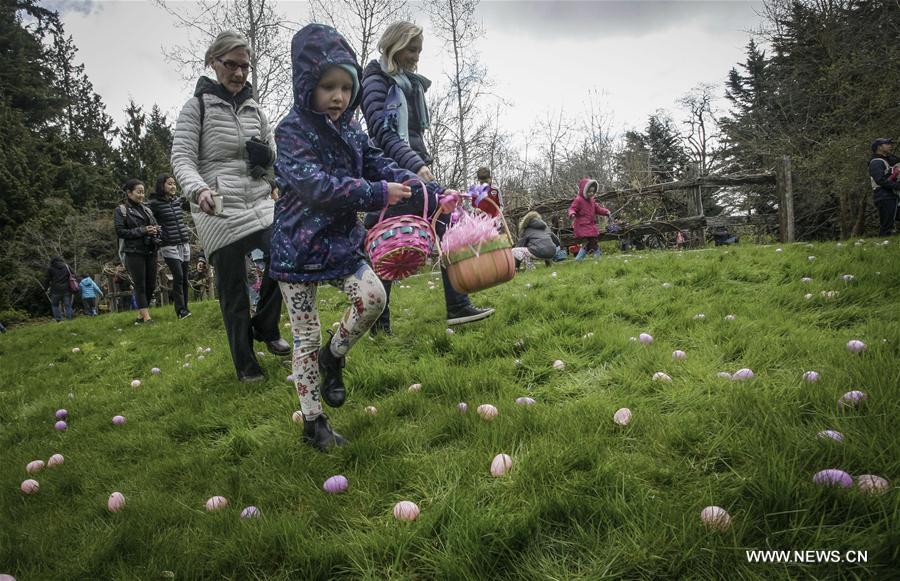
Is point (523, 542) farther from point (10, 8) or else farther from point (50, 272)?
point (10, 8)

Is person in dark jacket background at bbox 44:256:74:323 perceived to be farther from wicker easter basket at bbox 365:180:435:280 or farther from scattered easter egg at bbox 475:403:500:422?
scattered easter egg at bbox 475:403:500:422

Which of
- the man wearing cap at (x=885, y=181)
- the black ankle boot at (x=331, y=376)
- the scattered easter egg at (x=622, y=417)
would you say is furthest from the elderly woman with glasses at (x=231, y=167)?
the man wearing cap at (x=885, y=181)

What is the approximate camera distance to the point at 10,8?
960 inches

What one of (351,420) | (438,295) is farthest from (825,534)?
(438,295)

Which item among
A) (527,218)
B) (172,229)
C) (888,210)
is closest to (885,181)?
(888,210)

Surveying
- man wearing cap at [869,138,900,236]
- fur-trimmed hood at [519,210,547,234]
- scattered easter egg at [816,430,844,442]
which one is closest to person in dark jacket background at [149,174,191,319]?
fur-trimmed hood at [519,210,547,234]

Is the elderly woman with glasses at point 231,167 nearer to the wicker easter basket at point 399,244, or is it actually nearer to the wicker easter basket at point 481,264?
the wicker easter basket at point 399,244

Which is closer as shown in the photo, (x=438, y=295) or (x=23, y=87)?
(x=438, y=295)

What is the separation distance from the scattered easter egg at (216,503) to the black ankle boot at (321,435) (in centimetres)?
44

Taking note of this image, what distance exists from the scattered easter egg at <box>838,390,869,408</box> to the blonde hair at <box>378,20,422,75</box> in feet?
10.7

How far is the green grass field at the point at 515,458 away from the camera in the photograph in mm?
1279

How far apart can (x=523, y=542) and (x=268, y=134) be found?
330 cm

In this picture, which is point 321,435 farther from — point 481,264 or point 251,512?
point 481,264

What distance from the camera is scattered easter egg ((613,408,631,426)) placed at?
1.93 metres
